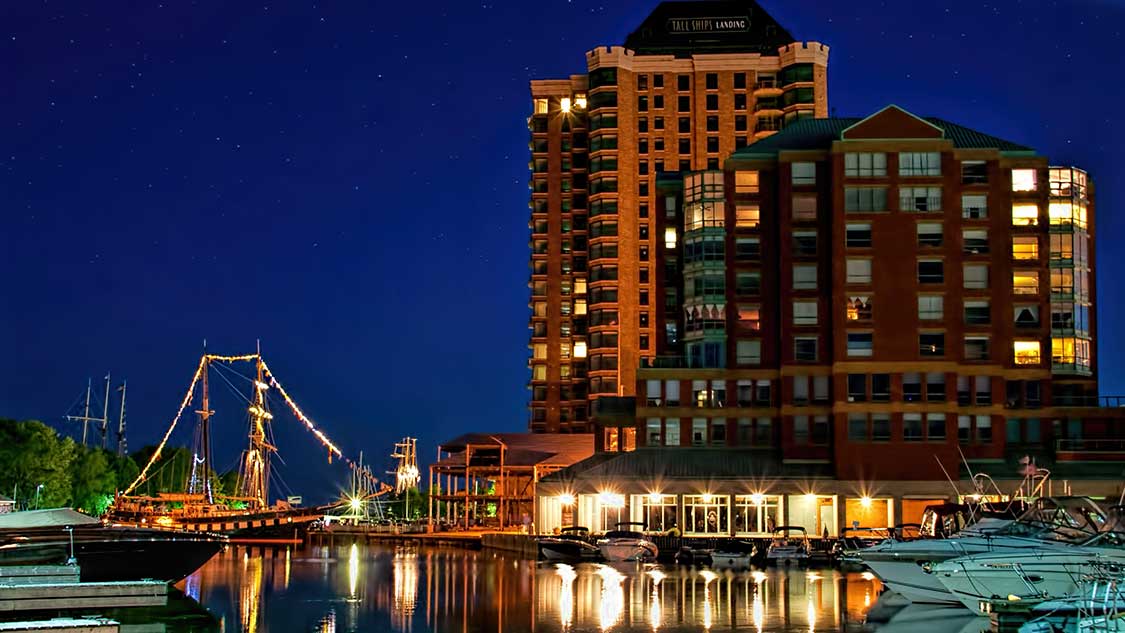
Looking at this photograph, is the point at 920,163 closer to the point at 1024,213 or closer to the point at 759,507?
the point at 1024,213

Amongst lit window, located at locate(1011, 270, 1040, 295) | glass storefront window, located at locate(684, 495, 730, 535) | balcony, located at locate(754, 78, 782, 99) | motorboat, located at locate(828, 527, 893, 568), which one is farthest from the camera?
balcony, located at locate(754, 78, 782, 99)

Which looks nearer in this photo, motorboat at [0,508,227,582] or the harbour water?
motorboat at [0,508,227,582]

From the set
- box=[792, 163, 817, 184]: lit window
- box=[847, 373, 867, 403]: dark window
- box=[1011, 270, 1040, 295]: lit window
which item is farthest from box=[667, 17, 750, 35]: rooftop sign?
box=[847, 373, 867, 403]: dark window

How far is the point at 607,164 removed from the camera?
146250 mm

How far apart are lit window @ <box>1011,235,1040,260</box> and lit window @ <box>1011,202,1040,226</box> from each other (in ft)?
3.20

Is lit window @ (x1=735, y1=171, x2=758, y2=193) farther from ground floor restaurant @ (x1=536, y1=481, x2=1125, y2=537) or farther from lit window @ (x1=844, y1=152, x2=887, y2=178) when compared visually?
ground floor restaurant @ (x1=536, y1=481, x2=1125, y2=537)

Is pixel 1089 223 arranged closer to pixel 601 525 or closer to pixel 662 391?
pixel 662 391

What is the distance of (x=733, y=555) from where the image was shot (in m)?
77.7

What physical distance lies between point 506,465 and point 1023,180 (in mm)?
50024

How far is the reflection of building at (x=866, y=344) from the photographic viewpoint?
9025 cm

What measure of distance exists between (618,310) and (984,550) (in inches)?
3855

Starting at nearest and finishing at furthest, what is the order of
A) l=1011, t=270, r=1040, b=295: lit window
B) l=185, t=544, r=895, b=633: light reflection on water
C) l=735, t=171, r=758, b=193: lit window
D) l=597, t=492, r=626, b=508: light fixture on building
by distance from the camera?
l=185, t=544, r=895, b=633: light reflection on water
l=597, t=492, r=626, b=508: light fixture on building
l=1011, t=270, r=1040, b=295: lit window
l=735, t=171, r=758, b=193: lit window

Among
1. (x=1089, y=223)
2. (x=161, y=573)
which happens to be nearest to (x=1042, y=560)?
(x=161, y=573)

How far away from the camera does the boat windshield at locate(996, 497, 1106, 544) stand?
44.7 m
